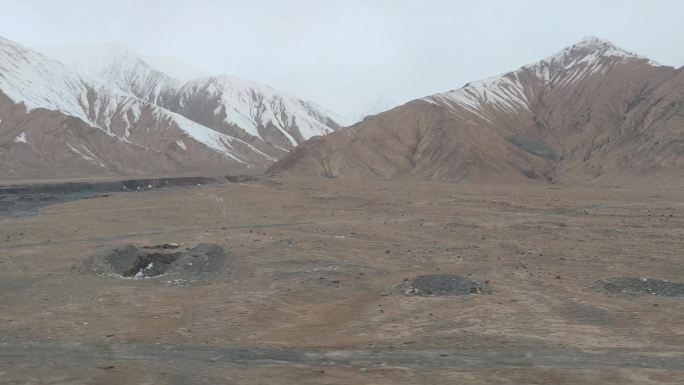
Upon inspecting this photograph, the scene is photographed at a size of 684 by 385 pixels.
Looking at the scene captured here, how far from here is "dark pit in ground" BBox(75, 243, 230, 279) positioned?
2445cm

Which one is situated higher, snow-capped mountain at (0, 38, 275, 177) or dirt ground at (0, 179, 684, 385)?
snow-capped mountain at (0, 38, 275, 177)

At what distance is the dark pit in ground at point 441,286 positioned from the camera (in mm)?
20000

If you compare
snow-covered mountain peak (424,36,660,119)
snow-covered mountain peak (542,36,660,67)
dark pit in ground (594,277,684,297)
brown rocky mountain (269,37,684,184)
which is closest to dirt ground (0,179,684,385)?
dark pit in ground (594,277,684,297)

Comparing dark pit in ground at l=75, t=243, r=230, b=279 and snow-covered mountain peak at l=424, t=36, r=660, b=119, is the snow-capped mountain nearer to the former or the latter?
snow-covered mountain peak at l=424, t=36, r=660, b=119

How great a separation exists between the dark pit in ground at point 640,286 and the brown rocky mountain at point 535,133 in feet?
213

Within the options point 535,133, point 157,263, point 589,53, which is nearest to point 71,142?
point 535,133

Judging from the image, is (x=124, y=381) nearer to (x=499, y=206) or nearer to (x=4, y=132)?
(x=499, y=206)

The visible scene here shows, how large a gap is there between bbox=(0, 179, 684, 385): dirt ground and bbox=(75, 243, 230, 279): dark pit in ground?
0.69m

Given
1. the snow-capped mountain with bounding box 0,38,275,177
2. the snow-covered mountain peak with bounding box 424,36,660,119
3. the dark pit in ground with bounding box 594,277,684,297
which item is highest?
the snow-covered mountain peak with bounding box 424,36,660,119

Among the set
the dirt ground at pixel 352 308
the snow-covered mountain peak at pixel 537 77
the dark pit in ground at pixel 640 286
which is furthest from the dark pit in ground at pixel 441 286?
the snow-covered mountain peak at pixel 537 77

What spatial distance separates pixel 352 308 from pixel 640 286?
980 cm

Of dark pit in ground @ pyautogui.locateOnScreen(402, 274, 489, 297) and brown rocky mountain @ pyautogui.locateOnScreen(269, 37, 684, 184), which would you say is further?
brown rocky mountain @ pyautogui.locateOnScreen(269, 37, 684, 184)

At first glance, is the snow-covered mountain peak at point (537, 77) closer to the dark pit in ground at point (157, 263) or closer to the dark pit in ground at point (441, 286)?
the dark pit in ground at point (157, 263)

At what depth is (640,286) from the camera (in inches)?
808
